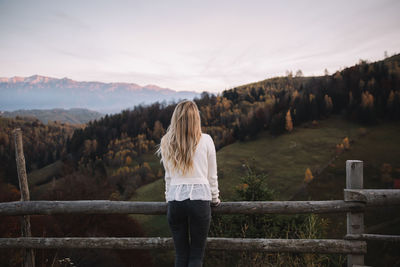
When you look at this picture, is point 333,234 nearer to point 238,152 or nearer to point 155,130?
point 238,152

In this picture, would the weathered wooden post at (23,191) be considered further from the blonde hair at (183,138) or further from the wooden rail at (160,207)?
the blonde hair at (183,138)

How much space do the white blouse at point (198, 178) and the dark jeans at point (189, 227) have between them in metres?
0.08

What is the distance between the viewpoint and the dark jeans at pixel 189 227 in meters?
2.74

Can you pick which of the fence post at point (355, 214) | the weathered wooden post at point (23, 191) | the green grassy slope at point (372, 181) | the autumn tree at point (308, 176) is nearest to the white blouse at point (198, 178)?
the fence post at point (355, 214)

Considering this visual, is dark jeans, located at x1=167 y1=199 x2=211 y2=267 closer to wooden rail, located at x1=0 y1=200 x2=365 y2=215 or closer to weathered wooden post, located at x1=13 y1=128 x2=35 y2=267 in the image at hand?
wooden rail, located at x1=0 y1=200 x2=365 y2=215

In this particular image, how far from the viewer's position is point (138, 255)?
68.2 ft

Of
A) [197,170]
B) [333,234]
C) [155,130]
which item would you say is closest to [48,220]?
[197,170]

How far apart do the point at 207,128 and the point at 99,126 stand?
46.8 m

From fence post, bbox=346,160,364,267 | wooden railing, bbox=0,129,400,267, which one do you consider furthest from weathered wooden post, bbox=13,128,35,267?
fence post, bbox=346,160,364,267

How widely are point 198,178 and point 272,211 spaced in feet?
5.36

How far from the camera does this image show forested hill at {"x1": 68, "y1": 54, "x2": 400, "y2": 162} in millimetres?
65812

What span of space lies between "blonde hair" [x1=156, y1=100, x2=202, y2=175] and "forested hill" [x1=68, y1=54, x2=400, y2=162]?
220ft

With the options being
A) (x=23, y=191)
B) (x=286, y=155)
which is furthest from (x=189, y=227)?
(x=286, y=155)

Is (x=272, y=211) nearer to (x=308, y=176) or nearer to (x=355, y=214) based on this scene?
(x=355, y=214)
